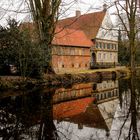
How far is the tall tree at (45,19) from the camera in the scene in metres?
25.9

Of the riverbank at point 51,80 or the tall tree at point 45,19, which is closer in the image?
the riverbank at point 51,80

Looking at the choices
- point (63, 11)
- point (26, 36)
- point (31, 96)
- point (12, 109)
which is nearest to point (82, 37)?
point (63, 11)

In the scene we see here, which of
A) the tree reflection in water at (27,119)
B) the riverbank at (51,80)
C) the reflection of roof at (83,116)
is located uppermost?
the riverbank at (51,80)

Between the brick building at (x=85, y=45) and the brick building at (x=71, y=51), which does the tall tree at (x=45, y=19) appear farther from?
the brick building at (x=71, y=51)

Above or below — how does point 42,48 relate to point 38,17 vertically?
below

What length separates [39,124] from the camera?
10.3 meters

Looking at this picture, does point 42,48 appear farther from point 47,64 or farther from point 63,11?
point 63,11

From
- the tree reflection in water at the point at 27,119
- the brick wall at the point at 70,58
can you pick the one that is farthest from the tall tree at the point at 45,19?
the brick wall at the point at 70,58

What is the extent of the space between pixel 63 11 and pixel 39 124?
1759cm

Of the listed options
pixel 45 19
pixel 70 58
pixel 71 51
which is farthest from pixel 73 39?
pixel 45 19

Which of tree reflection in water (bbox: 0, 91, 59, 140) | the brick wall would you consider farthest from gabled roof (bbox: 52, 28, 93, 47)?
tree reflection in water (bbox: 0, 91, 59, 140)

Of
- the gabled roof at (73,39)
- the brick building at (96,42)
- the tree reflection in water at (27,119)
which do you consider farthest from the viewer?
the brick building at (96,42)

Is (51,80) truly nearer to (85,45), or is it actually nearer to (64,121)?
(64,121)

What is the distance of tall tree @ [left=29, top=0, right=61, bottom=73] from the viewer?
2589cm
